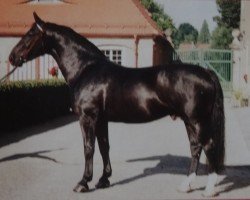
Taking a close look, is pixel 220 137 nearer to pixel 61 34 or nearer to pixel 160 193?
pixel 160 193

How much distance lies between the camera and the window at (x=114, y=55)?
22.1 metres

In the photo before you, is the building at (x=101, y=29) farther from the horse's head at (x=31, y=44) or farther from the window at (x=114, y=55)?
the horse's head at (x=31, y=44)

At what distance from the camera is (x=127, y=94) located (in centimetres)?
648

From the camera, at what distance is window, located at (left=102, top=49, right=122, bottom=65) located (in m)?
22.1

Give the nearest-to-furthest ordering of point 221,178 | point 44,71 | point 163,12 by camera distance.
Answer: point 221,178 < point 44,71 < point 163,12

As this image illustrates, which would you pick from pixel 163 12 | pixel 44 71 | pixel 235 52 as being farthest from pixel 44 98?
pixel 163 12

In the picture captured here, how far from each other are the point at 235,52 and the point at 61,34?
18133 millimetres

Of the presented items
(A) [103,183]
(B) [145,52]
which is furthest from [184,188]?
(B) [145,52]

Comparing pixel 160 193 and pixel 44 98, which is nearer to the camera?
pixel 160 193

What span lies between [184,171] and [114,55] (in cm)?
1476

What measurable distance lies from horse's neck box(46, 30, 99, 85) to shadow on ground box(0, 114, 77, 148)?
4.21m

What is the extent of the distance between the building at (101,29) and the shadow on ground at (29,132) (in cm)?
672

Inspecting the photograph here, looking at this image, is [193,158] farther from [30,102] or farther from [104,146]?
[30,102]

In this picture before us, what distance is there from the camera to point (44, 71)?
22078 millimetres
